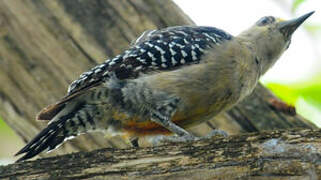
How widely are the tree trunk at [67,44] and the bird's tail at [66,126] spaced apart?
65cm

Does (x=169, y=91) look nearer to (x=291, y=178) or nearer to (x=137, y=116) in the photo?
(x=137, y=116)

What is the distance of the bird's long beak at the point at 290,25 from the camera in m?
6.20

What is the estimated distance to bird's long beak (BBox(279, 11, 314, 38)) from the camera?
6.20 meters

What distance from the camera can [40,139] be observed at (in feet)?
15.1

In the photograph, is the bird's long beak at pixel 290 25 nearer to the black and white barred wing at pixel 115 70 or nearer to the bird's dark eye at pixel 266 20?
the bird's dark eye at pixel 266 20

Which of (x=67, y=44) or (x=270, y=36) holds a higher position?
(x=67, y=44)

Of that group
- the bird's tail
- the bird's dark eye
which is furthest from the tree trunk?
the bird's dark eye

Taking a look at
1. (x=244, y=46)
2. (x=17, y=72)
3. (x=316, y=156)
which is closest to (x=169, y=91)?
(x=244, y=46)

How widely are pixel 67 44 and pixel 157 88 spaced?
102 cm

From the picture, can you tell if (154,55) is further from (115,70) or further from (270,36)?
(270,36)

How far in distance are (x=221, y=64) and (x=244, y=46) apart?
616mm

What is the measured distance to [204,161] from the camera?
135 inches

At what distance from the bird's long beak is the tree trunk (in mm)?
994

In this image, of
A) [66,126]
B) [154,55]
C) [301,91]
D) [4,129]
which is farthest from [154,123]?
[4,129]
